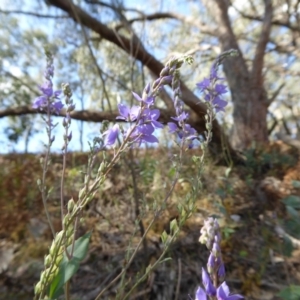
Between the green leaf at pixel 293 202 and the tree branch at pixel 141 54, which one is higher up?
the tree branch at pixel 141 54

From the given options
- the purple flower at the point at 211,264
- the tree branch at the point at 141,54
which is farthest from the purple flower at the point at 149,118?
the tree branch at the point at 141,54

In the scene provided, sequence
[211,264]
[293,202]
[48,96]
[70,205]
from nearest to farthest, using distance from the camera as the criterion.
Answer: [211,264], [70,205], [48,96], [293,202]

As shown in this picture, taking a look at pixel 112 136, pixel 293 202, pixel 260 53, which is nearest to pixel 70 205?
pixel 112 136

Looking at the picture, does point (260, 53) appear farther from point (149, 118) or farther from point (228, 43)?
point (149, 118)

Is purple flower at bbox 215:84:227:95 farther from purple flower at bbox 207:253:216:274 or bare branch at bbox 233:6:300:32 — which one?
bare branch at bbox 233:6:300:32

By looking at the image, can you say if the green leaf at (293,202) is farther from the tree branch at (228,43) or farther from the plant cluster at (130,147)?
the tree branch at (228,43)

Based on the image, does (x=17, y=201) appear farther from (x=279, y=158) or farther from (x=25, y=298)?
(x=279, y=158)

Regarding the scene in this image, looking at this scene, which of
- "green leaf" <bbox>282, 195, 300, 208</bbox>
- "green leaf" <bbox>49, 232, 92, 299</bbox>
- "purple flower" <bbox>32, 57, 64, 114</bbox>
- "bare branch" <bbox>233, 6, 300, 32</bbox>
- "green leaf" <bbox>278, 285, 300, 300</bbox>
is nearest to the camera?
"green leaf" <bbox>49, 232, 92, 299</bbox>

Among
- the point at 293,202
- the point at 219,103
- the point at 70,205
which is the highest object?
the point at 219,103

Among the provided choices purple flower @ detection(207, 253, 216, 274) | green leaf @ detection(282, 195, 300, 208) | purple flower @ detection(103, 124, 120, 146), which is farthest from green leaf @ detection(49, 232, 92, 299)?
green leaf @ detection(282, 195, 300, 208)
